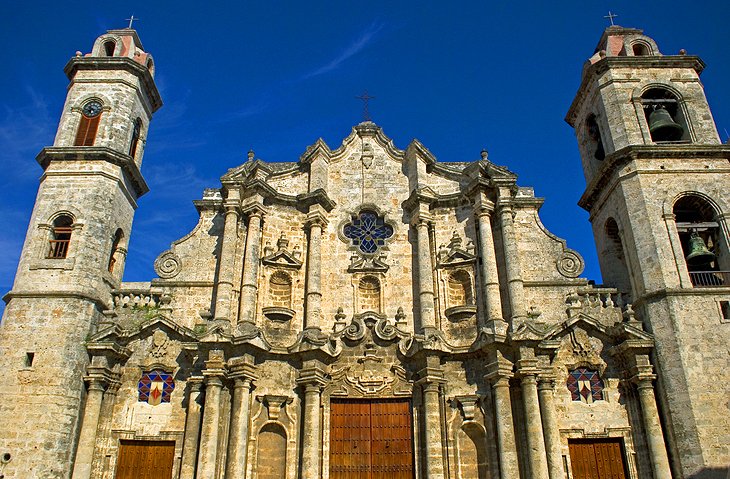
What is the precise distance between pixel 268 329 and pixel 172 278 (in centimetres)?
296

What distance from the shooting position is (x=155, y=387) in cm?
1471

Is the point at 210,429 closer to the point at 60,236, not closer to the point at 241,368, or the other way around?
the point at 241,368

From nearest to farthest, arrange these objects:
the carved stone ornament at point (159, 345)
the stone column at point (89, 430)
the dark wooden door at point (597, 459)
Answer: the stone column at point (89, 430)
the dark wooden door at point (597, 459)
the carved stone ornament at point (159, 345)

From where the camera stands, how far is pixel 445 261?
54.1ft

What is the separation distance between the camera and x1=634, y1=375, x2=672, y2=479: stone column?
1289 cm

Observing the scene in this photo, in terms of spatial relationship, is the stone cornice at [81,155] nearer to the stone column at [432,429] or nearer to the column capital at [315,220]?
the column capital at [315,220]

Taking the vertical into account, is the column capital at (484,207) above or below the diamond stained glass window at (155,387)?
above

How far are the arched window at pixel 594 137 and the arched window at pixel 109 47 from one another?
14614mm

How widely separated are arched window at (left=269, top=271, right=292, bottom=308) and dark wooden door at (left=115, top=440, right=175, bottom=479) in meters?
4.30

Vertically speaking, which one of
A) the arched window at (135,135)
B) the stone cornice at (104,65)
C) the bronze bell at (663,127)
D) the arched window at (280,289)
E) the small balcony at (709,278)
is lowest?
the small balcony at (709,278)

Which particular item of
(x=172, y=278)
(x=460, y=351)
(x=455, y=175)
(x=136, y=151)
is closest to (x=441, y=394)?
(x=460, y=351)

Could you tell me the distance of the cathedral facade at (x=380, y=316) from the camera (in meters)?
13.6

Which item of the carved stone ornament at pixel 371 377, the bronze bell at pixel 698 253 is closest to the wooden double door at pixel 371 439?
the carved stone ornament at pixel 371 377

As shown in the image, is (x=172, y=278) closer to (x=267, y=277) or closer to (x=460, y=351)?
(x=267, y=277)
